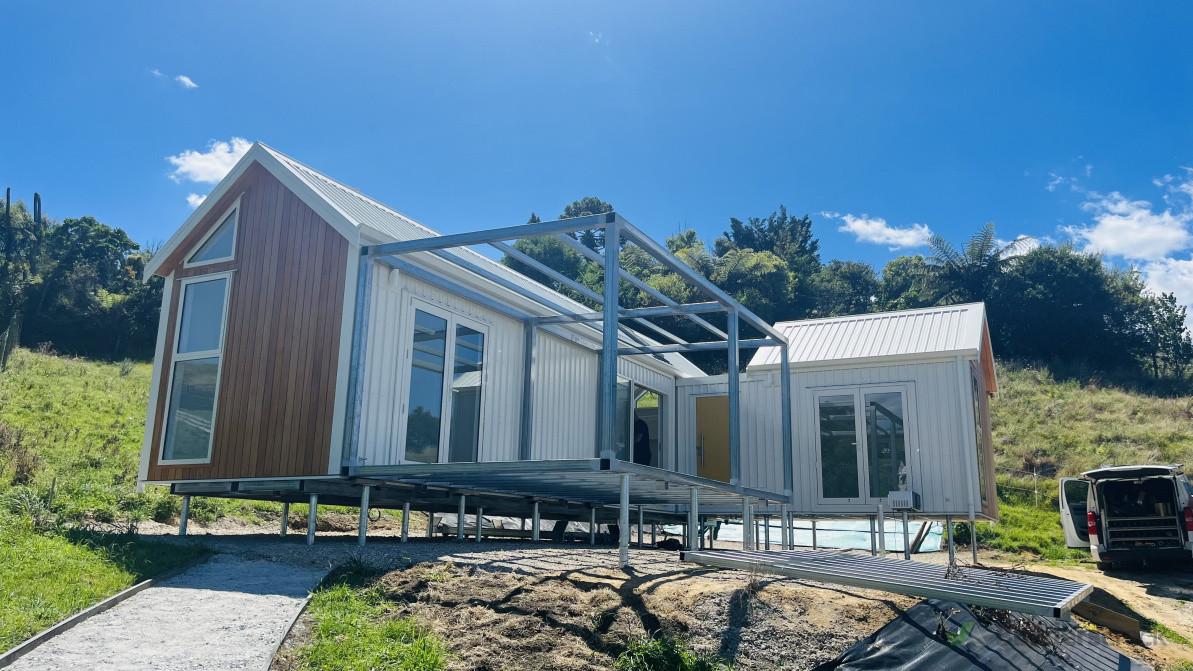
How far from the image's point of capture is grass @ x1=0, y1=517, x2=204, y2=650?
5.78 meters

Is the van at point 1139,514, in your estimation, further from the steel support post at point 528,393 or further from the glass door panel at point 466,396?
the glass door panel at point 466,396

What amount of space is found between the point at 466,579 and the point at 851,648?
9.67 ft

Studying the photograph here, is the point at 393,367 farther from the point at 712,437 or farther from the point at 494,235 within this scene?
the point at 712,437

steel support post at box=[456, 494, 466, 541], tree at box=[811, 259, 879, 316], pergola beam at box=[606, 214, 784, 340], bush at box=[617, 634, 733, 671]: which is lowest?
bush at box=[617, 634, 733, 671]

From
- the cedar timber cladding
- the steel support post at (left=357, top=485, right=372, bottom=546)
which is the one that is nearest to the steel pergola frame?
the steel support post at (left=357, top=485, right=372, bottom=546)

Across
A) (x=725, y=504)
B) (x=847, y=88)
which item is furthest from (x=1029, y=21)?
(x=725, y=504)

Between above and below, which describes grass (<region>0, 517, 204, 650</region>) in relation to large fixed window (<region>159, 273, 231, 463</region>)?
below

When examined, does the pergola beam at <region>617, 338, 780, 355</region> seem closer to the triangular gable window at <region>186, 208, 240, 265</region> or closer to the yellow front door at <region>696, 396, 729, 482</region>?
the yellow front door at <region>696, 396, 729, 482</region>

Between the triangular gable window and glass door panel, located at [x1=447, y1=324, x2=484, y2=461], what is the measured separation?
3138mm

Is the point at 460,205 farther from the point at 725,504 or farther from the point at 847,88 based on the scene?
the point at 725,504

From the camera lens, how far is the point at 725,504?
12.7m

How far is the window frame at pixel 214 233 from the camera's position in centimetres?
1127

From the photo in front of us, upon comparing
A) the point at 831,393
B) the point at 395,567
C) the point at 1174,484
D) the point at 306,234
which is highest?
the point at 306,234

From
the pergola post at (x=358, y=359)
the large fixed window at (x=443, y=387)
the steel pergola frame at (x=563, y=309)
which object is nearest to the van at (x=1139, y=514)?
the steel pergola frame at (x=563, y=309)
